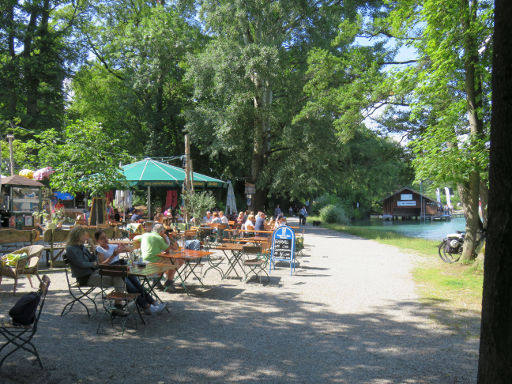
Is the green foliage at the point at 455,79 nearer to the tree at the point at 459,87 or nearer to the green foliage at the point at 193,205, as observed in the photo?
the tree at the point at 459,87

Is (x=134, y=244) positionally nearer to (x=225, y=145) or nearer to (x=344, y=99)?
(x=344, y=99)

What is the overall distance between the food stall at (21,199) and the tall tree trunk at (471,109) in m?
12.2

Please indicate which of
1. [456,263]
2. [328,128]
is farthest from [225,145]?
[456,263]

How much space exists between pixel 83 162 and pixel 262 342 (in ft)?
33.4

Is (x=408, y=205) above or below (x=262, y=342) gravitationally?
above

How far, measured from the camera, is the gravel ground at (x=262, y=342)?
156 inches

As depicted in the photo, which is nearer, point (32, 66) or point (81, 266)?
point (81, 266)

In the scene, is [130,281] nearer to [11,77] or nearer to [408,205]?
[11,77]

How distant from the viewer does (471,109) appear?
10.5 meters

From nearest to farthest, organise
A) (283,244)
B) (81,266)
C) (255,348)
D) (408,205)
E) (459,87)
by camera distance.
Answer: (255,348) → (81,266) → (283,244) → (459,87) → (408,205)

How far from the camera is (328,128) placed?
22141mm

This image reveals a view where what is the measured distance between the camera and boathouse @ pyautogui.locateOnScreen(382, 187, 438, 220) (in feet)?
222

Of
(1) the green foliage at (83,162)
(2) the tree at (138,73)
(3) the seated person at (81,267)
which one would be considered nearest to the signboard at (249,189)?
(2) the tree at (138,73)

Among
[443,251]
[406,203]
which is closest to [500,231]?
[443,251]
